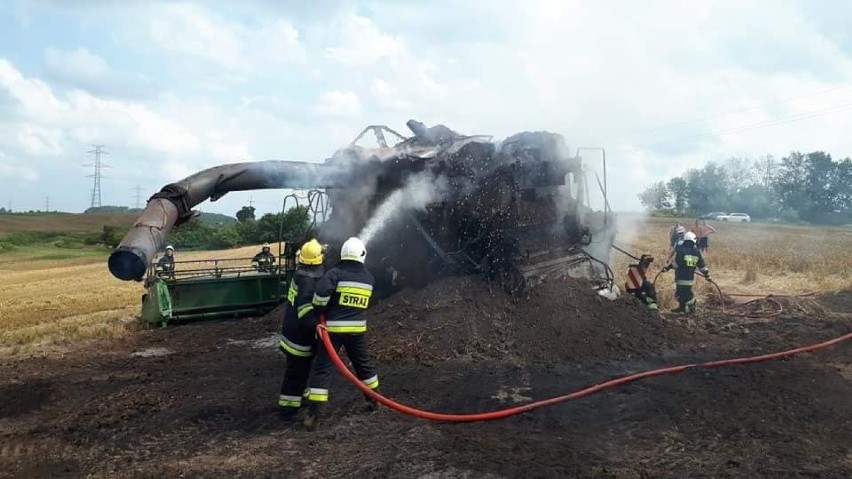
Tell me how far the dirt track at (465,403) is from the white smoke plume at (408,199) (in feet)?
4.33

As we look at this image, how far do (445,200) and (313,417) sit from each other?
14.7 feet

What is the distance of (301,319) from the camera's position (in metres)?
6.32

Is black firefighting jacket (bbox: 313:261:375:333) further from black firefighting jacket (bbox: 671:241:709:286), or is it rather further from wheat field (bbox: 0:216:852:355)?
black firefighting jacket (bbox: 671:241:709:286)

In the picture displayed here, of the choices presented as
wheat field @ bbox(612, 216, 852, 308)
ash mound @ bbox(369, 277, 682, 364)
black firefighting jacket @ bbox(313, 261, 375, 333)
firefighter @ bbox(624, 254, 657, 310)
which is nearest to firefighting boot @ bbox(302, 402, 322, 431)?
black firefighting jacket @ bbox(313, 261, 375, 333)

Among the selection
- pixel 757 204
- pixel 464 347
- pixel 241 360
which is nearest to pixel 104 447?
pixel 241 360

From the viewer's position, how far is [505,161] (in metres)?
9.99

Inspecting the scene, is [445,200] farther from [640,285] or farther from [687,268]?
[687,268]

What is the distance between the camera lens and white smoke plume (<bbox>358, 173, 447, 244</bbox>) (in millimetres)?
9781

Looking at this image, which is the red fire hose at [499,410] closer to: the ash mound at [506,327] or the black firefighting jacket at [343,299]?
the black firefighting jacket at [343,299]

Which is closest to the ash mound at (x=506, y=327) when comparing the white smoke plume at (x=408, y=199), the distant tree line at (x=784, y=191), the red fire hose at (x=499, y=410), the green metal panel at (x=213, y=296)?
the red fire hose at (x=499, y=410)

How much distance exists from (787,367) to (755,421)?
240 centimetres

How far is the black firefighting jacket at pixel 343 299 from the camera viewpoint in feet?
20.3

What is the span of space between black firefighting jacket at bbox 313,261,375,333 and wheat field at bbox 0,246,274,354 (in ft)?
19.8

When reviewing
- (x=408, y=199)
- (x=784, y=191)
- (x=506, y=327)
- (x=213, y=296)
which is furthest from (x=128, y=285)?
(x=784, y=191)
